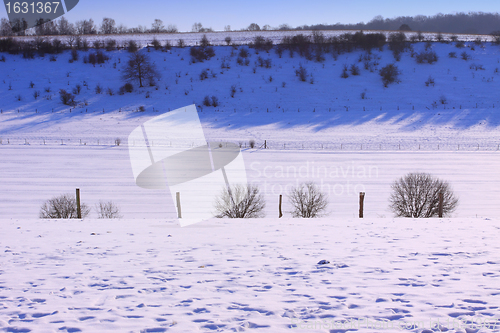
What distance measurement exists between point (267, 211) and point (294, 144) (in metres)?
19.1

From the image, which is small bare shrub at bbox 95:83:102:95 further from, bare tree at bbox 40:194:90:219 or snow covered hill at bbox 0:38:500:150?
bare tree at bbox 40:194:90:219

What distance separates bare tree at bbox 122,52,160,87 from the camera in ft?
175

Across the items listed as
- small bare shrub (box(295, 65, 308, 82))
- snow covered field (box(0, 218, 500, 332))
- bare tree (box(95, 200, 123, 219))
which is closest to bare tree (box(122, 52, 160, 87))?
small bare shrub (box(295, 65, 308, 82))

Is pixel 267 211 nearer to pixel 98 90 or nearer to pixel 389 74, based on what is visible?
pixel 389 74

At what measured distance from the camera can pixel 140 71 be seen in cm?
5316

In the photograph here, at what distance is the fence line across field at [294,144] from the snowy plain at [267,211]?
306mm

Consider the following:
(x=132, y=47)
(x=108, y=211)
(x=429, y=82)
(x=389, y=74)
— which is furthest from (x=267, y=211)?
(x=132, y=47)

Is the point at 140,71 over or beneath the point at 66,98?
over

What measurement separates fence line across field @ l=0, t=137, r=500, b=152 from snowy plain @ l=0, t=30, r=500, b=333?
0.31 meters

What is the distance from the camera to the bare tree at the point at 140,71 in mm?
53312

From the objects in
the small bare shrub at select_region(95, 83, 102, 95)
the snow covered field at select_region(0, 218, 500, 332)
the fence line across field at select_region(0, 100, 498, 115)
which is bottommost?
the snow covered field at select_region(0, 218, 500, 332)

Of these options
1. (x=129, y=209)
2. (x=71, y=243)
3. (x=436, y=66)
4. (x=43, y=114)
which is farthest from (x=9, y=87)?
(x=436, y=66)

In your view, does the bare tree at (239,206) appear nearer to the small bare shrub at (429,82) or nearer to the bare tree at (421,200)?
the bare tree at (421,200)

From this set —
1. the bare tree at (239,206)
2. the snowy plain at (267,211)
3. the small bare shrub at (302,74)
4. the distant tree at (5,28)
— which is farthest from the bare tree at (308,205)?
the distant tree at (5,28)
